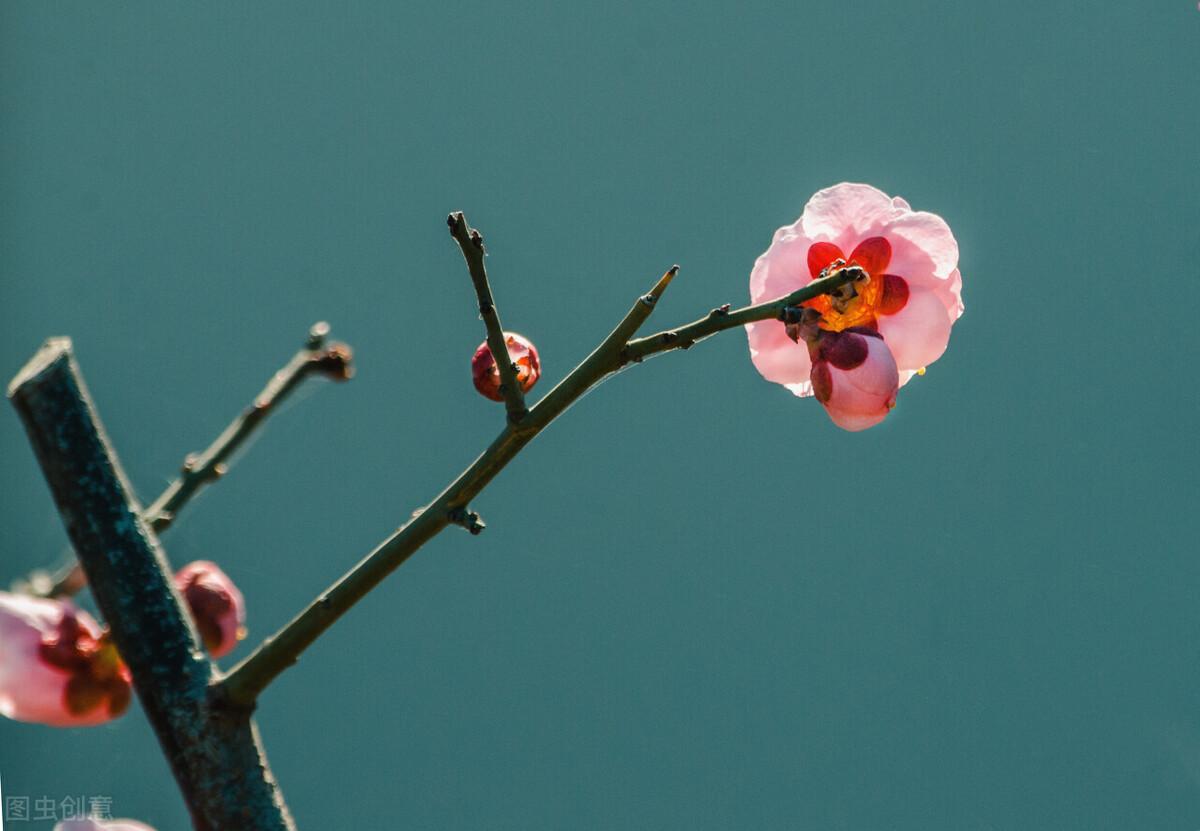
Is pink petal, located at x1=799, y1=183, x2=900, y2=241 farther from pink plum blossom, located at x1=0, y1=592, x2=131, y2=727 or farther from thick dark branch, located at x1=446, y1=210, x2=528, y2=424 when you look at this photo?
pink plum blossom, located at x1=0, y1=592, x2=131, y2=727

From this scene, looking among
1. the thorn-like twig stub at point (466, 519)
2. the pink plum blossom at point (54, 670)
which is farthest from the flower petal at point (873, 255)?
the pink plum blossom at point (54, 670)

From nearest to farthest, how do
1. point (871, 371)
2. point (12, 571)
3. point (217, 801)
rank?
point (217, 801) → point (871, 371) → point (12, 571)

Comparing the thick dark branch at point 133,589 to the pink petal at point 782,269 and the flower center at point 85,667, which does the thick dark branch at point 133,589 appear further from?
the pink petal at point 782,269

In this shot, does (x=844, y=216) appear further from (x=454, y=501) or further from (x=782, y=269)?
(x=454, y=501)

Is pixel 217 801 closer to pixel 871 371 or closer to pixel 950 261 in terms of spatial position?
pixel 871 371

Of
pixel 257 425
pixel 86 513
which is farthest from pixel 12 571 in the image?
pixel 86 513

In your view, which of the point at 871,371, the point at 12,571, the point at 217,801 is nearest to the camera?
the point at 217,801

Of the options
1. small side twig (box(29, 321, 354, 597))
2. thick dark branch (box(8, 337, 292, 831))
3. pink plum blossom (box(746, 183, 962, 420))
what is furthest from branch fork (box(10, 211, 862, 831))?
pink plum blossom (box(746, 183, 962, 420))
